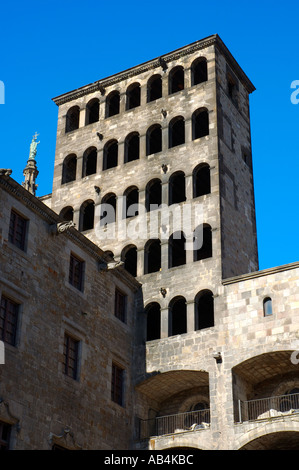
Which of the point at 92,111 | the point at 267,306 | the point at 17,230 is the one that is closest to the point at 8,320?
the point at 17,230

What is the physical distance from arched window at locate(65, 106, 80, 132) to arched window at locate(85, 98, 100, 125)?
2.67 ft

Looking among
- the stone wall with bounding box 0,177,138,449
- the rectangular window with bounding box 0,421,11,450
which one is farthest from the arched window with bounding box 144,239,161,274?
the rectangular window with bounding box 0,421,11,450

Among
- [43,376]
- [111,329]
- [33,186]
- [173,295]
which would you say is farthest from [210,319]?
[33,186]

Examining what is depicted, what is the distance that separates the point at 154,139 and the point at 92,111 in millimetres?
5232

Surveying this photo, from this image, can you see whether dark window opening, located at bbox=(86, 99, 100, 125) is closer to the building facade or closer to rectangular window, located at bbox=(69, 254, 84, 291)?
the building facade

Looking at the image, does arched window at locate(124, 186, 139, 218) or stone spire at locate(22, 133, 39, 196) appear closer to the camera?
arched window at locate(124, 186, 139, 218)

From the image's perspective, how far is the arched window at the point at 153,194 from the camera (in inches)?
1548

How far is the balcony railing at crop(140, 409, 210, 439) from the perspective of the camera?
1353 inches

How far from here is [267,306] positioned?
33125mm

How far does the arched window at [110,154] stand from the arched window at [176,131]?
3362mm

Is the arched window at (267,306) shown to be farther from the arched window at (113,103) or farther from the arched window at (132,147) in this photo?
the arched window at (113,103)

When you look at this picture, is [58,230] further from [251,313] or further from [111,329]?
[251,313]

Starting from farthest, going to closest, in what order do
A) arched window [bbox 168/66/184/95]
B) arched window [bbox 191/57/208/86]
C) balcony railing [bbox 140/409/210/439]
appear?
arched window [bbox 168/66/184/95], arched window [bbox 191/57/208/86], balcony railing [bbox 140/409/210/439]
